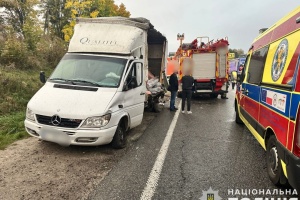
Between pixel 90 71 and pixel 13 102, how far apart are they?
390 centimetres

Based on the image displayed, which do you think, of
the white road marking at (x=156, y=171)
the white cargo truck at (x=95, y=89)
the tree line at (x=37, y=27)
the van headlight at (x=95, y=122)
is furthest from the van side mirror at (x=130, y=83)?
the tree line at (x=37, y=27)

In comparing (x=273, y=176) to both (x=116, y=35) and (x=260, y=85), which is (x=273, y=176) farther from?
(x=116, y=35)

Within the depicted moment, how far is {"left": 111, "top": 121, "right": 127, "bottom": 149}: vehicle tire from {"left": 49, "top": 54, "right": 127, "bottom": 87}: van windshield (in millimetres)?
952

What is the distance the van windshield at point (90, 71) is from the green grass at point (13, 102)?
5.72 ft

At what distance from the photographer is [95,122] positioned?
16.0 feet

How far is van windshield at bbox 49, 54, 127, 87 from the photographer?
573cm

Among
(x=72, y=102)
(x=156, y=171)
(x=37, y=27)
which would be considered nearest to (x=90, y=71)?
(x=72, y=102)

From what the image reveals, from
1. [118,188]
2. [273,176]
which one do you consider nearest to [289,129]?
[273,176]

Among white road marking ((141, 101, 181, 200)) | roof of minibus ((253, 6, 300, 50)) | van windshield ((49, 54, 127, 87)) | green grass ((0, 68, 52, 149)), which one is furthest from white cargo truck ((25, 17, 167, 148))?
roof of minibus ((253, 6, 300, 50))

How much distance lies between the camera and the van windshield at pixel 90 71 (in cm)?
573

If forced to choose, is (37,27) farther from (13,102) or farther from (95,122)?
(95,122)

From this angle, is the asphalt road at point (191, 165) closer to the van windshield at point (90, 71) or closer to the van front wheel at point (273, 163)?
the van front wheel at point (273, 163)

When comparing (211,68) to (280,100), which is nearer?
(280,100)

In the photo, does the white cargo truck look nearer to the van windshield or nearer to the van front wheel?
the van windshield
